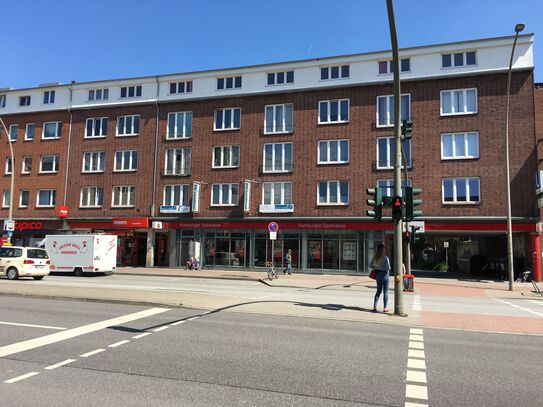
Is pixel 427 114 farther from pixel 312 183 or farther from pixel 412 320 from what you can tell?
pixel 412 320

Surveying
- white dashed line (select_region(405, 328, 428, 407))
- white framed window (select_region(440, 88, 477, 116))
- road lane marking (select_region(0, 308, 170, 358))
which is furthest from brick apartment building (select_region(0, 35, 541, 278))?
white dashed line (select_region(405, 328, 428, 407))

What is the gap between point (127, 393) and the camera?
509 cm

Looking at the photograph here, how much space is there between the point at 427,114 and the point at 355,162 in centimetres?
564

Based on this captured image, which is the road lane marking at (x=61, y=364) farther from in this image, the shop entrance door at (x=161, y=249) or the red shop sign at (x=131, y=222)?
the shop entrance door at (x=161, y=249)

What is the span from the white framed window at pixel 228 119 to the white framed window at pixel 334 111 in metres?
6.38

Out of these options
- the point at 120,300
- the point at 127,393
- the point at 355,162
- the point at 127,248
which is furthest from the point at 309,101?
the point at 127,393

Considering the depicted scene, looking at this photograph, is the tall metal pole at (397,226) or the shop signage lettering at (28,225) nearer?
the tall metal pole at (397,226)

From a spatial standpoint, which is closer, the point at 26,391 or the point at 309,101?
the point at 26,391

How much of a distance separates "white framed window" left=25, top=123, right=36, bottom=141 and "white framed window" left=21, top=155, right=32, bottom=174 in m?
1.70

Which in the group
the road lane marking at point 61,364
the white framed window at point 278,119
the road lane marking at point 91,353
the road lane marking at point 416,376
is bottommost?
the road lane marking at point 416,376

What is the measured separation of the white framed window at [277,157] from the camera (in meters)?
32.5

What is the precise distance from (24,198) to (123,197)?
9.90m

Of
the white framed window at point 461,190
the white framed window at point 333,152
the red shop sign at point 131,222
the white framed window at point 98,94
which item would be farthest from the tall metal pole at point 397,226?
the white framed window at point 98,94

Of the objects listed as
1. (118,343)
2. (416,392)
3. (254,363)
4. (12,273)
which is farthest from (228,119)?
(416,392)
